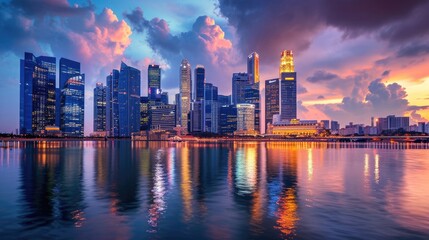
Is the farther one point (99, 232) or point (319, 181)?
A: point (319, 181)

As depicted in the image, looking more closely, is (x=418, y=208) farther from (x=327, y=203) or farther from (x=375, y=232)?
(x=375, y=232)

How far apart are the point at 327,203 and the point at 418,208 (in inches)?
301

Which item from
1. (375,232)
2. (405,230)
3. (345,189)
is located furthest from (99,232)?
(345,189)

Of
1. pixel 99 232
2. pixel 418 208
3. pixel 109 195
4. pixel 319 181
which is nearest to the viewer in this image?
pixel 99 232

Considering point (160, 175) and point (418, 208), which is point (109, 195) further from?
point (418, 208)

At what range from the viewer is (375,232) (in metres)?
21.8

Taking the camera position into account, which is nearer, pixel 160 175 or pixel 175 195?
pixel 175 195

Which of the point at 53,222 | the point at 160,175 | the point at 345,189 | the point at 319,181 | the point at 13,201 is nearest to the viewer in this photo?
the point at 53,222

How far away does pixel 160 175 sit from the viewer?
51.4m

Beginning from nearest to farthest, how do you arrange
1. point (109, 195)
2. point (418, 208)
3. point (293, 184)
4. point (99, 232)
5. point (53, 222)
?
point (99, 232)
point (53, 222)
point (418, 208)
point (109, 195)
point (293, 184)

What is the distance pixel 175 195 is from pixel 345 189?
789 inches

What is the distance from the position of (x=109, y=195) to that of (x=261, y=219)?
57.1 feet

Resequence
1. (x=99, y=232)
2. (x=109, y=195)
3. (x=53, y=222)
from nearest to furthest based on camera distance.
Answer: (x=99, y=232) < (x=53, y=222) < (x=109, y=195)

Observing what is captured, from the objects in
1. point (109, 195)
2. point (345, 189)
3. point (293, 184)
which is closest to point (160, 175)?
point (109, 195)
